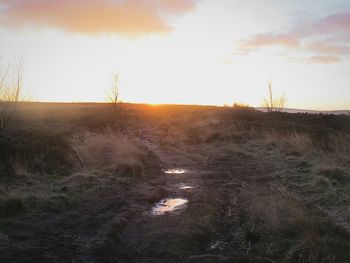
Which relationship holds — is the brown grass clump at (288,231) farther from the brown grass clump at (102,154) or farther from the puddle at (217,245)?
the brown grass clump at (102,154)

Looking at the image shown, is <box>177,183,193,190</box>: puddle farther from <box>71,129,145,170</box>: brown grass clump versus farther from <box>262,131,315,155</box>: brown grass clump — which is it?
<box>262,131,315,155</box>: brown grass clump

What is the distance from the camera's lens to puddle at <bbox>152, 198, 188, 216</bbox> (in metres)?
9.89

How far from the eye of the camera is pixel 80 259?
6.49m

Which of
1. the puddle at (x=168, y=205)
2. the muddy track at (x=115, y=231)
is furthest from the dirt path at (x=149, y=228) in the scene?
the puddle at (x=168, y=205)

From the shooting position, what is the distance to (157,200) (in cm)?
1116

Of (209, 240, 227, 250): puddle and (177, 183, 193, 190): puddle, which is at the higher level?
(209, 240, 227, 250): puddle

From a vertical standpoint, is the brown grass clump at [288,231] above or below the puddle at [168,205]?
above

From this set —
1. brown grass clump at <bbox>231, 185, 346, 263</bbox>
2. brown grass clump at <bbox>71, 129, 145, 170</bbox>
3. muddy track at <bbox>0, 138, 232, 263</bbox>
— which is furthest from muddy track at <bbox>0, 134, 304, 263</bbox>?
brown grass clump at <bbox>71, 129, 145, 170</bbox>

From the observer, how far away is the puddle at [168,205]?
9887 millimetres

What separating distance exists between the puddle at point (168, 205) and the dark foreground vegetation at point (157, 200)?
0.20 m

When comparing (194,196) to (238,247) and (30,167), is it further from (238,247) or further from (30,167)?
(30,167)

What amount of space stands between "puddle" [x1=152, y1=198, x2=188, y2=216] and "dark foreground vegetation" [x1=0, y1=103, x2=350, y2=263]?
20 cm

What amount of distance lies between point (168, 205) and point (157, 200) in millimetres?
607

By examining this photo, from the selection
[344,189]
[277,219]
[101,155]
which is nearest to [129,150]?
[101,155]
